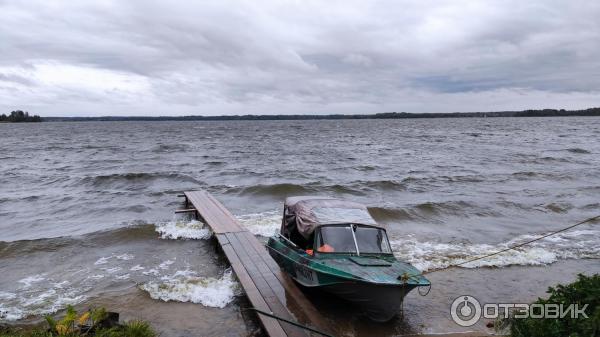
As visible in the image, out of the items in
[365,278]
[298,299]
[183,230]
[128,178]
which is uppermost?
[365,278]

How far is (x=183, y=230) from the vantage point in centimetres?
1858

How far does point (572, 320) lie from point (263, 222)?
15660 millimetres

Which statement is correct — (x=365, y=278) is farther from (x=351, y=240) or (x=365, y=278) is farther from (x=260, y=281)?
(x=260, y=281)

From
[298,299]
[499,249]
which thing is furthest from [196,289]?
[499,249]

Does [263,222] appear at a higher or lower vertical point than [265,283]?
lower

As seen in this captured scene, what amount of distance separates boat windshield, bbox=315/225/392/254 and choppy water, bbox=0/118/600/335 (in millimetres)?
1916

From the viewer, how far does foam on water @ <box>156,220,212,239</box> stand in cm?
1800

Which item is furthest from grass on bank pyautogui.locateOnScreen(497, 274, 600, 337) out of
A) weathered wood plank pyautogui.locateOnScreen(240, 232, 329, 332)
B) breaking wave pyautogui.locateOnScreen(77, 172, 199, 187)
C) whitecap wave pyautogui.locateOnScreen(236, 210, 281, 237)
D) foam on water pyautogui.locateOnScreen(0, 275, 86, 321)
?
breaking wave pyautogui.locateOnScreen(77, 172, 199, 187)

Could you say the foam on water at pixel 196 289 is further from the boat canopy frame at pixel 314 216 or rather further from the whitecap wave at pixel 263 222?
the whitecap wave at pixel 263 222

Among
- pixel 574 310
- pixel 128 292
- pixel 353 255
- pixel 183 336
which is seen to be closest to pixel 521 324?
pixel 574 310

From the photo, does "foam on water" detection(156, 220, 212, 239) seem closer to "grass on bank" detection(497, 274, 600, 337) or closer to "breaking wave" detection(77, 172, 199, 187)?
"breaking wave" detection(77, 172, 199, 187)

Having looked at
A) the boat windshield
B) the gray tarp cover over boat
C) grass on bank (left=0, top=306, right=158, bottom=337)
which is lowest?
grass on bank (left=0, top=306, right=158, bottom=337)

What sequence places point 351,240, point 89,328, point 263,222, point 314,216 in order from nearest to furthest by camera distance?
point 89,328
point 351,240
point 314,216
point 263,222

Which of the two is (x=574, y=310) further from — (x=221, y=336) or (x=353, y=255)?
(x=221, y=336)
